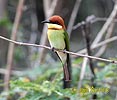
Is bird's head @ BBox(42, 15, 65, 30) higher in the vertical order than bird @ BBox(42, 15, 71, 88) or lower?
higher

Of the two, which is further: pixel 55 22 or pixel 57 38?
pixel 57 38

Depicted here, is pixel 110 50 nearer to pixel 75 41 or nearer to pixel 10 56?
pixel 75 41

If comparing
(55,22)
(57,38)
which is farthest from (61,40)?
(55,22)

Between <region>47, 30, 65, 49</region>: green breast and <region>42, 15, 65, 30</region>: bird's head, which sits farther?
<region>47, 30, 65, 49</region>: green breast

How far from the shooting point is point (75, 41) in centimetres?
539

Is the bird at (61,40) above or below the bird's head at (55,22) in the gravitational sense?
below

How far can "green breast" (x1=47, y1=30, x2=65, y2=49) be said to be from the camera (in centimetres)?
216

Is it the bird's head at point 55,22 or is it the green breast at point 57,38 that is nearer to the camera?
the bird's head at point 55,22

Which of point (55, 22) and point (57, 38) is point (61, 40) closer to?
point (57, 38)

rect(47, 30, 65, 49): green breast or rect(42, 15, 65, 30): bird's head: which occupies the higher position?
rect(42, 15, 65, 30): bird's head

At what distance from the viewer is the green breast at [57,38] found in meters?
2.16

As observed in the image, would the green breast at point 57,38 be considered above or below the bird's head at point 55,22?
below

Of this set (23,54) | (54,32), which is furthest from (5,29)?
(54,32)

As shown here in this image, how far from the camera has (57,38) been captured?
2.18 metres
